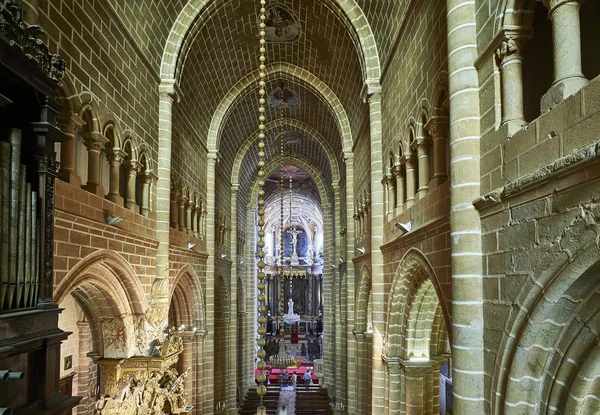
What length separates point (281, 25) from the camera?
607 inches

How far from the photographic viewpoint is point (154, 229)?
11641mm

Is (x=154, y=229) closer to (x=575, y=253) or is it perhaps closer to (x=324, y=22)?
(x=324, y=22)

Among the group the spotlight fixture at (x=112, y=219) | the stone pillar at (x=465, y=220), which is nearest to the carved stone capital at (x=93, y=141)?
the spotlight fixture at (x=112, y=219)

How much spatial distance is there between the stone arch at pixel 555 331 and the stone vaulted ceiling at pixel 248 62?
9404 millimetres

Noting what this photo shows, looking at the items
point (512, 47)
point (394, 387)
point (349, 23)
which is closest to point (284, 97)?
point (349, 23)

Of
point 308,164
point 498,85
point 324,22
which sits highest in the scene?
point 324,22

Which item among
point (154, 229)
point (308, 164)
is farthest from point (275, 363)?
point (154, 229)

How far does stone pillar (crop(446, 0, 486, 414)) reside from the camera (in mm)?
5449

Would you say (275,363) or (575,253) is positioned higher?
(575,253)

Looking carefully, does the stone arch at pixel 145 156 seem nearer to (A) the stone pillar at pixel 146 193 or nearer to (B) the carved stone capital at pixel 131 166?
(A) the stone pillar at pixel 146 193

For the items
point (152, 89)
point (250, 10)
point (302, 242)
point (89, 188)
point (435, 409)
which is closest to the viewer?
point (89, 188)

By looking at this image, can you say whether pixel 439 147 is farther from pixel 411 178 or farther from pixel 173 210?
pixel 173 210

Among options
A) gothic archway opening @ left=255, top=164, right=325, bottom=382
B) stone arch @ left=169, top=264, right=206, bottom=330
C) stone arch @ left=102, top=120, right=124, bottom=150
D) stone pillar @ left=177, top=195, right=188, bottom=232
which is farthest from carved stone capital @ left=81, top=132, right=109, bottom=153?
gothic archway opening @ left=255, top=164, right=325, bottom=382

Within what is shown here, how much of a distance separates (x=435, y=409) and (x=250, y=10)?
10.7m
